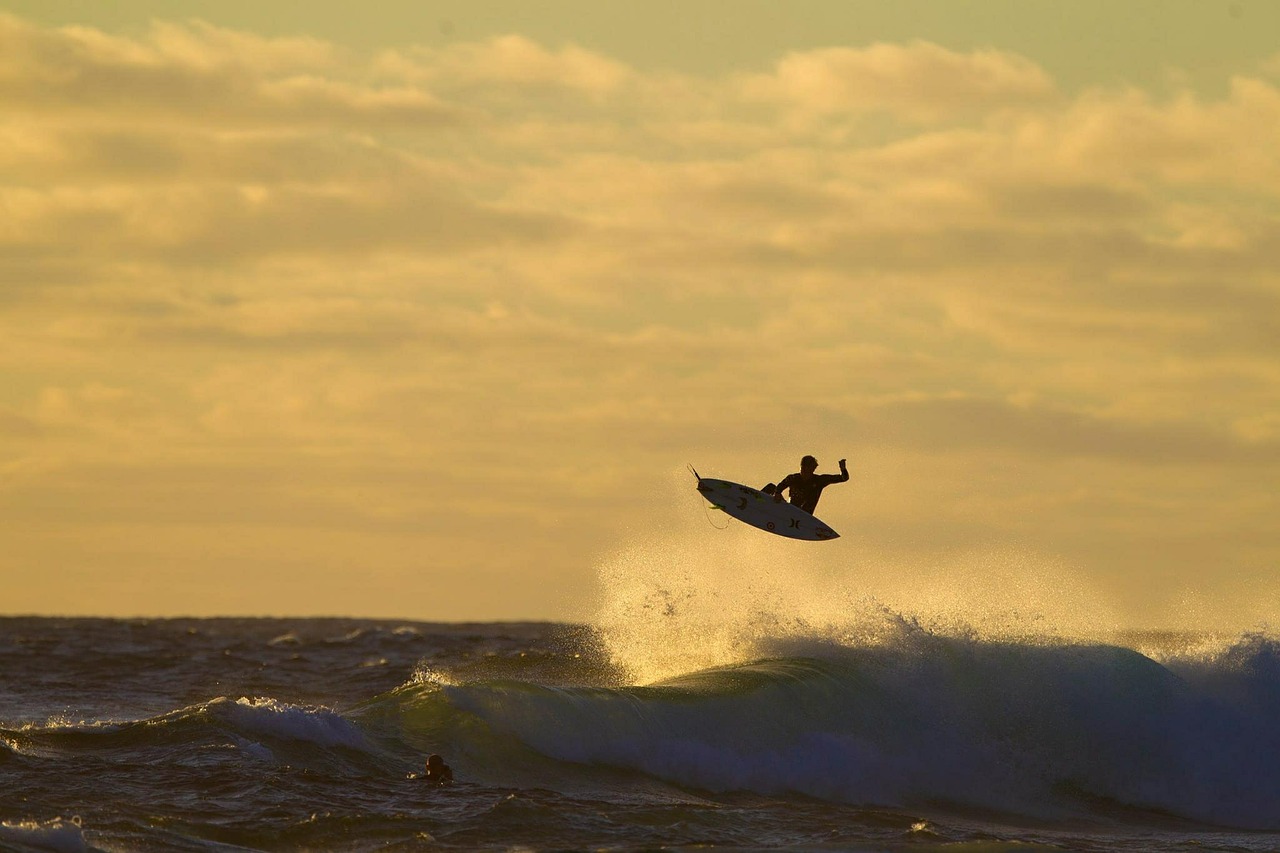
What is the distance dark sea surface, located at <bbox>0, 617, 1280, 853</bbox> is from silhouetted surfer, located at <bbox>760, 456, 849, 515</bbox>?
2.69m

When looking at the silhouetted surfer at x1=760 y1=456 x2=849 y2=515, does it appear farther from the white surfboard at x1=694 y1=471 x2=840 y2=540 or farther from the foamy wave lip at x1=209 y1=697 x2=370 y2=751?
the foamy wave lip at x1=209 y1=697 x2=370 y2=751

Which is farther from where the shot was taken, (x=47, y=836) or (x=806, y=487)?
(x=806, y=487)

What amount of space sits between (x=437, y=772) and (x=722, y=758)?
4442 millimetres

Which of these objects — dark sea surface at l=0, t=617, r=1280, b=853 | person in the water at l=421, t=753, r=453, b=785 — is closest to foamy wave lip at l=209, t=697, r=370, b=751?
dark sea surface at l=0, t=617, r=1280, b=853

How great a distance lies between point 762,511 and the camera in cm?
2542

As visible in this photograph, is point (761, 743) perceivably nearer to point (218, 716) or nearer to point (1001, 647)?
point (1001, 647)

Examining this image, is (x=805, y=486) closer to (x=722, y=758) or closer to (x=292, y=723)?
(x=722, y=758)

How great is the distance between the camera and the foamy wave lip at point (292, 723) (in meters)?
19.9

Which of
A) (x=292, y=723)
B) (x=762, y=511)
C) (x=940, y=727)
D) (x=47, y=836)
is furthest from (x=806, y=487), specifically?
(x=47, y=836)

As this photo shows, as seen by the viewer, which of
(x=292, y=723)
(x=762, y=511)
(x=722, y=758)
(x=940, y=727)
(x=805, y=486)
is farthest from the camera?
(x=762, y=511)

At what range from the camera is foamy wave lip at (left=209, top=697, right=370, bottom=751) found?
19.9 metres

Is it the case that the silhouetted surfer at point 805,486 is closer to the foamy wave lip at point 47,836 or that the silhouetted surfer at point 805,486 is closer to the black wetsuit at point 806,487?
the black wetsuit at point 806,487

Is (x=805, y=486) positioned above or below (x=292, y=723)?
above

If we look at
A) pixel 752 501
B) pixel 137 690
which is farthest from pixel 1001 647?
pixel 137 690
